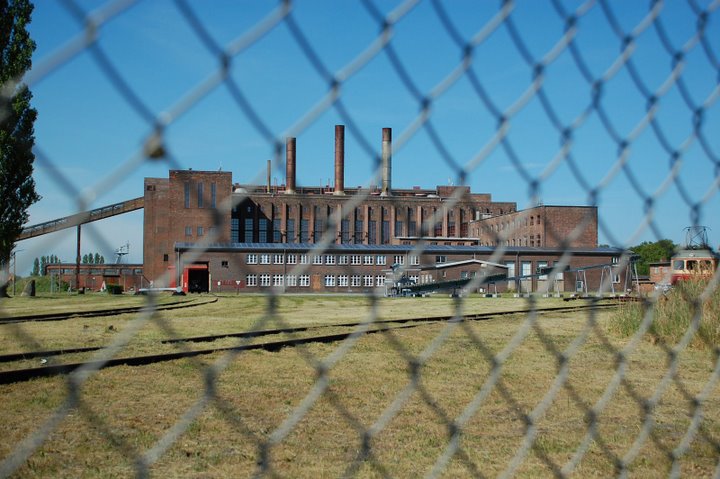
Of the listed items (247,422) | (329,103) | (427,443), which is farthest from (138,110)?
(247,422)

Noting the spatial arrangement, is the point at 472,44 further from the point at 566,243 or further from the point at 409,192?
the point at 409,192

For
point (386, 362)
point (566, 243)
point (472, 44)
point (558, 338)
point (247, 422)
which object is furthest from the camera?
point (558, 338)

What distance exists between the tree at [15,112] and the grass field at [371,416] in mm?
308

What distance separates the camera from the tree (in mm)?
826

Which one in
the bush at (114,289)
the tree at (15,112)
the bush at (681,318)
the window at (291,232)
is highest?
the window at (291,232)

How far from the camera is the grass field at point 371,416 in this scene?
374cm

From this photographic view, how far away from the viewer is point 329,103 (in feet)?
3.95

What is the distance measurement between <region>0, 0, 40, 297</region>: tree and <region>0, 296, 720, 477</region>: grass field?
308 mm

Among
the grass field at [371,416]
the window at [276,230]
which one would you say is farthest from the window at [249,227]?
the grass field at [371,416]

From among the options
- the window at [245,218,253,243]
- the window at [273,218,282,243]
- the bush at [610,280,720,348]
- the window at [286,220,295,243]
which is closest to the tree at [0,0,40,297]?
the bush at [610,280,720,348]

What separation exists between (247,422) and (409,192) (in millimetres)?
71352

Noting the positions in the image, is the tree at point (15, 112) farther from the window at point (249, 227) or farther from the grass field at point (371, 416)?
the window at point (249, 227)

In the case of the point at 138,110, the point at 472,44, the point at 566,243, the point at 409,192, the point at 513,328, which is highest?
the point at 409,192

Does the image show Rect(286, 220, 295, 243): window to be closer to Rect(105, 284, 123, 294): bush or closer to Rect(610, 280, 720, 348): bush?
Rect(105, 284, 123, 294): bush
